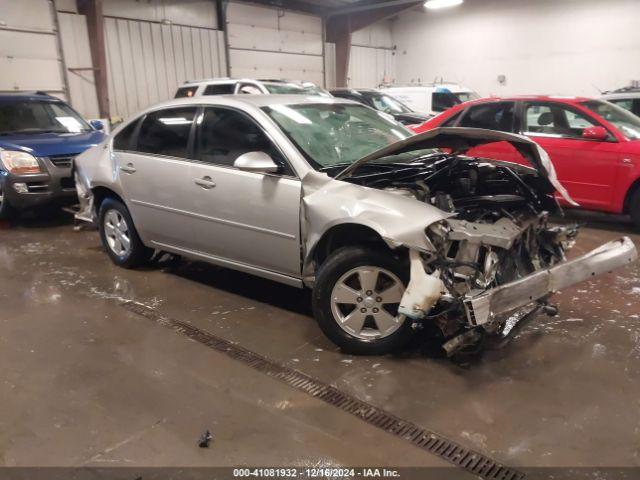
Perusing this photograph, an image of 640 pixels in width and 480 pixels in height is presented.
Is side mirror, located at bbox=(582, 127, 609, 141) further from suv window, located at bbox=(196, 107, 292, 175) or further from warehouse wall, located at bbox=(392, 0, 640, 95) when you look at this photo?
warehouse wall, located at bbox=(392, 0, 640, 95)

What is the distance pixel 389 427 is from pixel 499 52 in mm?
17058

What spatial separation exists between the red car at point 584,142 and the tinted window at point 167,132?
3662mm

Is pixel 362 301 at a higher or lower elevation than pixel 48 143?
lower

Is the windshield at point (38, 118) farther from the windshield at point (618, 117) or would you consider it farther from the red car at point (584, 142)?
the windshield at point (618, 117)

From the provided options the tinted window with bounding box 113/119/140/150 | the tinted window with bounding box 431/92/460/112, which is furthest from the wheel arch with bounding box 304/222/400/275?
the tinted window with bounding box 431/92/460/112

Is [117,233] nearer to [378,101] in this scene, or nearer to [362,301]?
[362,301]

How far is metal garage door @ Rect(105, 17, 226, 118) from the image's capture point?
11664 millimetres

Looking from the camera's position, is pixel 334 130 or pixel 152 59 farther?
pixel 152 59

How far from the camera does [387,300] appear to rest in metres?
3.00

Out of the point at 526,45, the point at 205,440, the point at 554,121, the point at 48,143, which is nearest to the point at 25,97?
the point at 48,143

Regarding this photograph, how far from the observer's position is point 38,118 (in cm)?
732

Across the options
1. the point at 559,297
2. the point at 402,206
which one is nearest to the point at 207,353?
the point at 402,206

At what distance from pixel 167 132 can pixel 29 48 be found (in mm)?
8090

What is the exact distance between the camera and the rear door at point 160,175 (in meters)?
3.98
